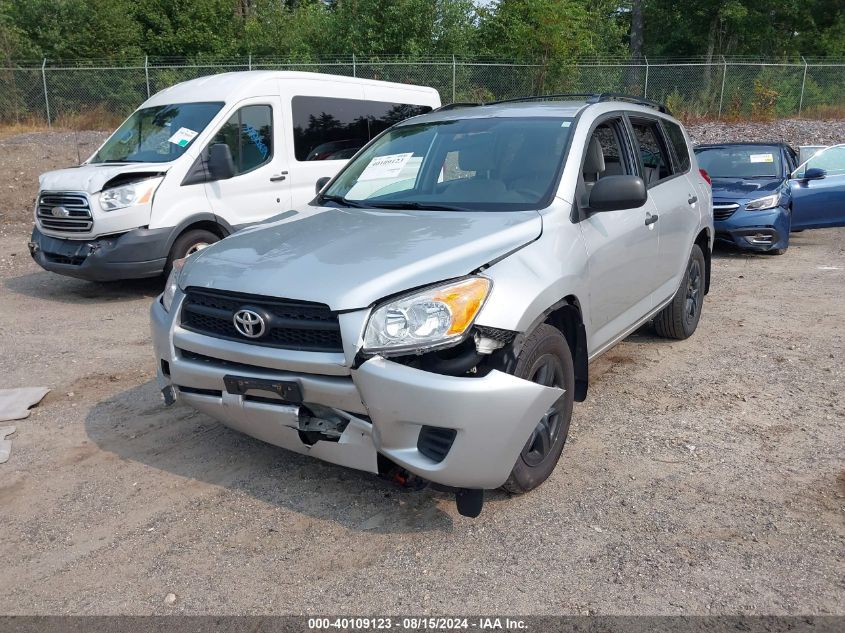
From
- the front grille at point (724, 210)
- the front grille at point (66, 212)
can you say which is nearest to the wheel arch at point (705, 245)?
the front grille at point (724, 210)

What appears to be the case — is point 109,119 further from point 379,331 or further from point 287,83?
point 379,331

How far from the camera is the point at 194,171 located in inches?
317

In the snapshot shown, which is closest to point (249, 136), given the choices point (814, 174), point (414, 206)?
point (414, 206)

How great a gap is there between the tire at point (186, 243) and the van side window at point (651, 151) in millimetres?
4570

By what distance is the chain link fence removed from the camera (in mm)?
21000

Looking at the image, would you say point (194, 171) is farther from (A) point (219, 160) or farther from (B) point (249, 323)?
(B) point (249, 323)

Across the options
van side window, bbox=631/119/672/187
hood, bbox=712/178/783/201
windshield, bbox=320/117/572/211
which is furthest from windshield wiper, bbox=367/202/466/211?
hood, bbox=712/178/783/201

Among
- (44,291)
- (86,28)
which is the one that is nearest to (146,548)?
(44,291)

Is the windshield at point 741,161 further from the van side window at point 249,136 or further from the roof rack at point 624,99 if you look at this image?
the van side window at point 249,136

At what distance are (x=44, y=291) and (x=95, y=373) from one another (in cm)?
358

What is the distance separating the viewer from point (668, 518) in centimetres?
349

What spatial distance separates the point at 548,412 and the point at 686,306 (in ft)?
9.78

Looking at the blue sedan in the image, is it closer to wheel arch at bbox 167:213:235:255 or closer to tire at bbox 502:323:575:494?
wheel arch at bbox 167:213:235:255

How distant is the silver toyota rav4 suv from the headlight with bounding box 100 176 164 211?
3.55 meters
